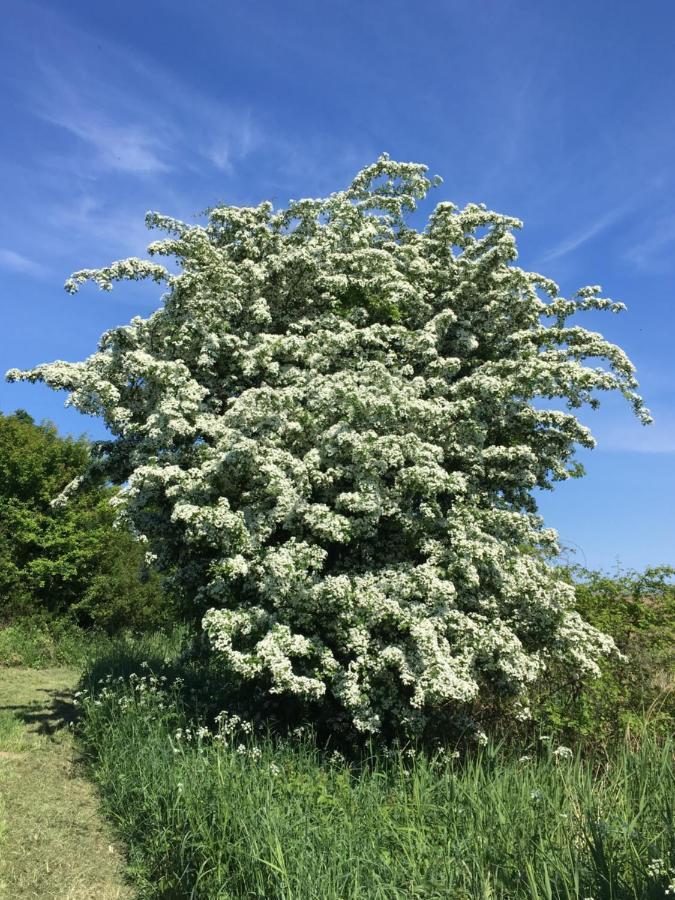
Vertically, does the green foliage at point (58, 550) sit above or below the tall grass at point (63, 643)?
above

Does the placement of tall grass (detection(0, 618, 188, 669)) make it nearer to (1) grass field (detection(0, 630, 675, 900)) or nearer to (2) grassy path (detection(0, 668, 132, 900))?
(2) grassy path (detection(0, 668, 132, 900))

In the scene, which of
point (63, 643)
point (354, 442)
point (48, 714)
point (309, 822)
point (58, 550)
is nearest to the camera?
point (309, 822)

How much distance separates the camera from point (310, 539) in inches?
379

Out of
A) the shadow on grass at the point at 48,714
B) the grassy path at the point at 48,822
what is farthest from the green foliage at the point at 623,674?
the shadow on grass at the point at 48,714

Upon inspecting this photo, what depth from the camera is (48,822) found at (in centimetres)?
832

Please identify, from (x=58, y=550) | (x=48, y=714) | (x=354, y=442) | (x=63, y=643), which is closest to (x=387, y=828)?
(x=354, y=442)

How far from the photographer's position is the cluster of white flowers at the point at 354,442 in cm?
890

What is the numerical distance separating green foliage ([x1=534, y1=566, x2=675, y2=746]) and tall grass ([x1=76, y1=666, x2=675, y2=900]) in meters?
0.75

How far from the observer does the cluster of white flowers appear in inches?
350

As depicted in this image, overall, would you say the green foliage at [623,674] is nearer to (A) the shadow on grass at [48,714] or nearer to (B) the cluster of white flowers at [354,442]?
(B) the cluster of white flowers at [354,442]

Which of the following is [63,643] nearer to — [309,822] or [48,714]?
[48,714]

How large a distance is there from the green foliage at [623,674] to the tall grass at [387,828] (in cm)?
75

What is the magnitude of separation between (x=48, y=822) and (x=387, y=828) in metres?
4.81

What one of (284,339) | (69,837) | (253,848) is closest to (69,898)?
(69,837)
